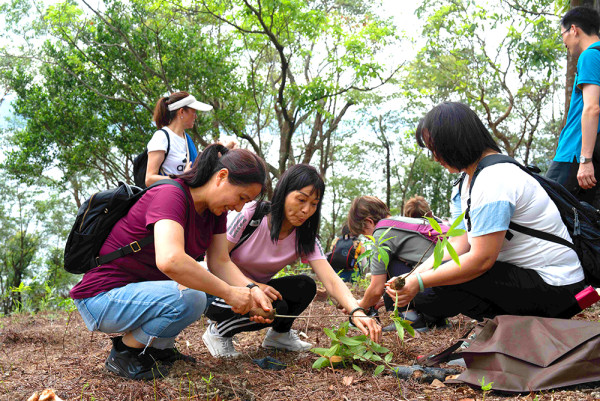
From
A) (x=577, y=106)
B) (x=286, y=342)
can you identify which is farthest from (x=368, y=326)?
(x=577, y=106)

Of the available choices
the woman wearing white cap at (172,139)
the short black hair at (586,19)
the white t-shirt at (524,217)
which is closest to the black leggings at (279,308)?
the white t-shirt at (524,217)

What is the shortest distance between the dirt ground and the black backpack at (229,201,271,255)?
27.3 inches

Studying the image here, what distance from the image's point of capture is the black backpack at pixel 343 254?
6.57 m

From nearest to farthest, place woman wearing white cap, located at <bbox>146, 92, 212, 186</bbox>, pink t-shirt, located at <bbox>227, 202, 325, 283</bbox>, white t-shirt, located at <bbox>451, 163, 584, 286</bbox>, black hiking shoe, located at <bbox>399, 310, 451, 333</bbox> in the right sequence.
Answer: white t-shirt, located at <bbox>451, 163, 584, 286</bbox>
pink t-shirt, located at <bbox>227, 202, 325, 283</bbox>
black hiking shoe, located at <bbox>399, 310, 451, 333</bbox>
woman wearing white cap, located at <bbox>146, 92, 212, 186</bbox>

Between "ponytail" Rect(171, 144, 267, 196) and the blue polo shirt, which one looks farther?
the blue polo shirt

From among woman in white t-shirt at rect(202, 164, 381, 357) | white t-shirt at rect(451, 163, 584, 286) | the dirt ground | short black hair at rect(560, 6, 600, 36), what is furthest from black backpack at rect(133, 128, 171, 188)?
short black hair at rect(560, 6, 600, 36)

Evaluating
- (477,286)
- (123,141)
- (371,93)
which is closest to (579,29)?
(477,286)

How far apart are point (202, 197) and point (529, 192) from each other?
5.21ft

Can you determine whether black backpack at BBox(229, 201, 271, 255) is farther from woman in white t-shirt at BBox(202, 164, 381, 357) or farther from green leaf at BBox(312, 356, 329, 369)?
green leaf at BBox(312, 356, 329, 369)

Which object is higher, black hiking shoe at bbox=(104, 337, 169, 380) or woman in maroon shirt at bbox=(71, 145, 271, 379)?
woman in maroon shirt at bbox=(71, 145, 271, 379)

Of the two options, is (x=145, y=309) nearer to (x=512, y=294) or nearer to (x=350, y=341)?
(x=350, y=341)

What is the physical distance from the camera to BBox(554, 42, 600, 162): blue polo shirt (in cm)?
317

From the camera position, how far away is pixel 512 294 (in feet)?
8.07

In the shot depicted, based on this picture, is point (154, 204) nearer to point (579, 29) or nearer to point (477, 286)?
point (477, 286)
